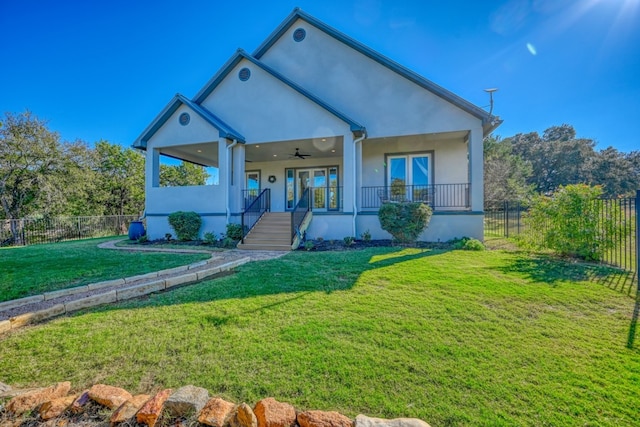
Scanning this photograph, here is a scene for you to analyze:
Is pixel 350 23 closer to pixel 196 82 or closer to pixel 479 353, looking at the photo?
pixel 196 82

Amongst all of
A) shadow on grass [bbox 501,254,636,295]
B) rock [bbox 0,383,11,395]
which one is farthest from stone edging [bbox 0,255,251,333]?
shadow on grass [bbox 501,254,636,295]

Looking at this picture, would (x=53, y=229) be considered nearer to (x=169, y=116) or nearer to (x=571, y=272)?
(x=169, y=116)

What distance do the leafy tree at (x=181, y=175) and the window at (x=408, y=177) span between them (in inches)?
1018

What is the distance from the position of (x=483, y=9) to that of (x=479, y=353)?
1271 centimetres

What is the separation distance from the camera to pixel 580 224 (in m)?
7.27

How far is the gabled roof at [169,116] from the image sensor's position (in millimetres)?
11061

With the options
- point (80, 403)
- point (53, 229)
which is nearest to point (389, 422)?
point (80, 403)

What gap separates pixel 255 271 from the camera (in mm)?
6199

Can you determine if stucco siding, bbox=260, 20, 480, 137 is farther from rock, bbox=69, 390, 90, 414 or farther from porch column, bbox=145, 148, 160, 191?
rock, bbox=69, 390, 90, 414

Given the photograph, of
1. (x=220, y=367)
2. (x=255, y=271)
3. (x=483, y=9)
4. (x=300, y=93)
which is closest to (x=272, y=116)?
(x=300, y=93)

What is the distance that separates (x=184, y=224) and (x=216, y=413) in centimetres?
1021

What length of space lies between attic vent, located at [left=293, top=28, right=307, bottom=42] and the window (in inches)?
280

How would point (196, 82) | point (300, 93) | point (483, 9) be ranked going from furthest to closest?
point (196, 82) < point (300, 93) < point (483, 9)

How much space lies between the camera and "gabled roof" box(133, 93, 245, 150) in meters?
11.1
